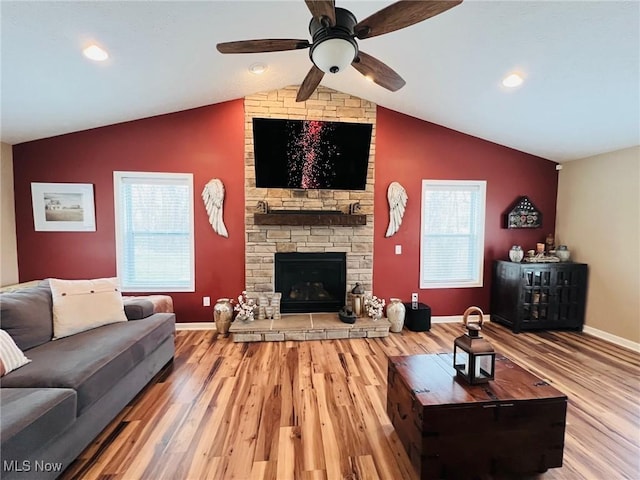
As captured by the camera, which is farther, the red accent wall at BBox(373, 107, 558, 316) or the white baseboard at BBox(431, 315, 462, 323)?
the white baseboard at BBox(431, 315, 462, 323)

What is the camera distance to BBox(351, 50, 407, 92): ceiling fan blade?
1.87 metres

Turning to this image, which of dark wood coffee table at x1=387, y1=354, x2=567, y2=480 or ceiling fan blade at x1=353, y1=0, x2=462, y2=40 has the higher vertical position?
ceiling fan blade at x1=353, y1=0, x2=462, y2=40

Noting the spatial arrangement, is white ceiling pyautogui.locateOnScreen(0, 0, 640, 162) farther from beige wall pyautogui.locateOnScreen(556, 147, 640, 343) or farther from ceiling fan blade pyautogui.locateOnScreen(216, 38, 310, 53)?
ceiling fan blade pyautogui.locateOnScreen(216, 38, 310, 53)

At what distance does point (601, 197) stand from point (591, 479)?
3529 millimetres

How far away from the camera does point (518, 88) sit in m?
2.85

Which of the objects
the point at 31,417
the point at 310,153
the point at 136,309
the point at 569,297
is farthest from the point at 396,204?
the point at 31,417

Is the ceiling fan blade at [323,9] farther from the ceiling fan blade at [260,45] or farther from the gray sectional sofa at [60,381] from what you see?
the gray sectional sofa at [60,381]

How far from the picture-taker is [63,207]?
145 inches

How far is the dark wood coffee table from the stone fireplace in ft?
8.34

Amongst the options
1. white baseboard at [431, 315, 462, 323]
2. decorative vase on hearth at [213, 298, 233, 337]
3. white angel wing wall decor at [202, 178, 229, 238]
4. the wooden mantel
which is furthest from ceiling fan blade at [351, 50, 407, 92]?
white baseboard at [431, 315, 462, 323]

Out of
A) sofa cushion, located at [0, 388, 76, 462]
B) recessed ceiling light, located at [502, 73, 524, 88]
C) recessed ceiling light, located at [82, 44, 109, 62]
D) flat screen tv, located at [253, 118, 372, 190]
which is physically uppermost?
recessed ceiling light, located at [82, 44, 109, 62]

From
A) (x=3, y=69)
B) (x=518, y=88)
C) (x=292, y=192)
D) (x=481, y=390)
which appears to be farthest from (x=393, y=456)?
(x=3, y=69)

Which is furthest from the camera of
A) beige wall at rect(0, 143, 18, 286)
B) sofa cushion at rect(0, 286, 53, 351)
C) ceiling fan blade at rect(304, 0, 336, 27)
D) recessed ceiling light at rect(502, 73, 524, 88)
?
beige wall at rect(0, 143, 18, 286)

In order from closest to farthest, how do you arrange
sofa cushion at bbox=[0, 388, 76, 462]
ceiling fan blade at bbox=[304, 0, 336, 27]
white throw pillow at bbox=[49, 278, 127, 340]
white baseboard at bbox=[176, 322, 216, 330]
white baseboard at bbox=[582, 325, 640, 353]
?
sofa cushion at bbox=[0, 388, 76, 462] → ceiling fan blade at bbox=[304, 0, 336, 27] → white throw pillow at bbox=[49, 278, 127, 340] → white baseboard at bbox=[582, 325, 640, 353] → white baseboard at bbox=[176, 322, 216, 330]
